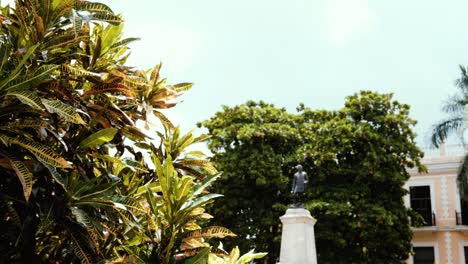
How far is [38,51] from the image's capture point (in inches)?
66.5

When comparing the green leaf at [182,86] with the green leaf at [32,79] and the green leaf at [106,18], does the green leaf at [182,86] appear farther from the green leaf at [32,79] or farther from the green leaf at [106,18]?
the green leaf at [32,79]

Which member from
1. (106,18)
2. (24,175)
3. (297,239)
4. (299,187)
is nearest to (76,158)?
(24,175)

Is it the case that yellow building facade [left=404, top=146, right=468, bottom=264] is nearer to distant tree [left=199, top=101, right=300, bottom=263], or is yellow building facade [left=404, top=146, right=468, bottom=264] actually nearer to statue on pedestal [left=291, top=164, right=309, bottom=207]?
distant tree [left=199, top=101, right=300, bottom=263]

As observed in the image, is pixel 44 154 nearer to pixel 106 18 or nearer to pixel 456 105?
pixel 106 18

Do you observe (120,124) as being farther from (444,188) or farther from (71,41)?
(444,188)

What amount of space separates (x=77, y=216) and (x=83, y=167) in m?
0.25

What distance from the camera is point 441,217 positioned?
2606cm

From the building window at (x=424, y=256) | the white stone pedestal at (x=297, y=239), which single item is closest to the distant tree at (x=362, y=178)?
the white stone pedestal at (x=297, y=239)

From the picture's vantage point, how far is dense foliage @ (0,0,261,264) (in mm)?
1595

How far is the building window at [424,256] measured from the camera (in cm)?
2598

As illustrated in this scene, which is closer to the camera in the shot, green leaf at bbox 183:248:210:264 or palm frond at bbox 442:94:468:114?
green leaf at bbox 183:248:210:264

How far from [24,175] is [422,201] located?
27.3m

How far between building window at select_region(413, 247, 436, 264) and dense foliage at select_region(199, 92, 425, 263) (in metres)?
8.54

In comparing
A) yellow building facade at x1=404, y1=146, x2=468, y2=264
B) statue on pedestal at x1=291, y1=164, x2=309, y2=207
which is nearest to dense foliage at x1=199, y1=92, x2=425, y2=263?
statue on pedestal at x1=291, y1=164, x2=309, y2=207
